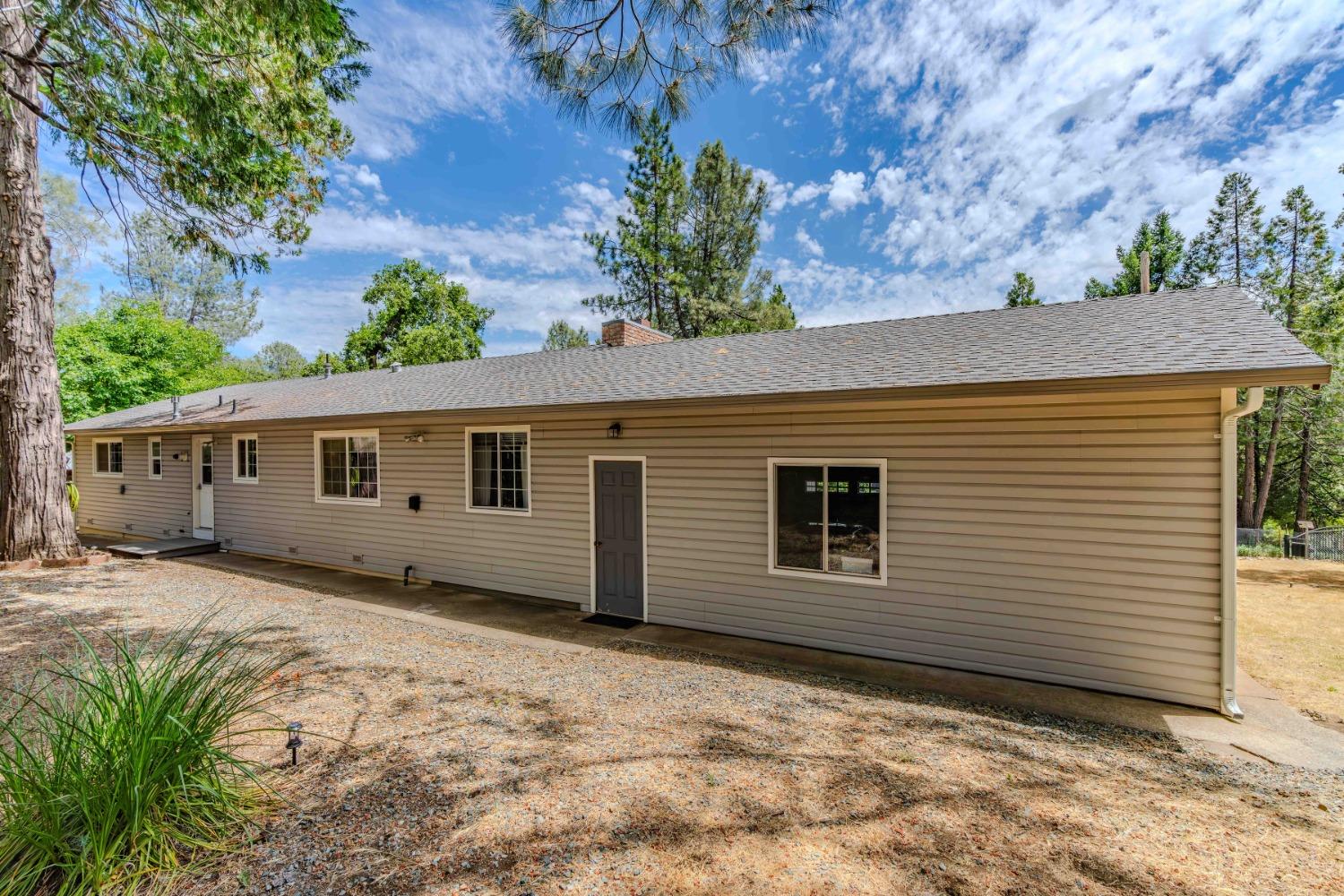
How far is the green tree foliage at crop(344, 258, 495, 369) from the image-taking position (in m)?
25.4

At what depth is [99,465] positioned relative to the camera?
1391cm

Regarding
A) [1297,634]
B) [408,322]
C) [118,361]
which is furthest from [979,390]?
[408,322]

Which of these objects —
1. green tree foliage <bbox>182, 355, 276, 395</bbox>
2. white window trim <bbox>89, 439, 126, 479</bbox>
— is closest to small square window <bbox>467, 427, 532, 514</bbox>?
white window trim <bbox>89, 439, 126, 479</bbox>

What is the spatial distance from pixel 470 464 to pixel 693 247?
1676cm

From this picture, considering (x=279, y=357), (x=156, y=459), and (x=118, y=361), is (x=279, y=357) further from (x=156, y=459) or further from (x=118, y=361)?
(x=156, y=459)

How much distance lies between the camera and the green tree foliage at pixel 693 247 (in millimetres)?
21516

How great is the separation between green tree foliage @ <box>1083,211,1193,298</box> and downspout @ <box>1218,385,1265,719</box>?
25695mm

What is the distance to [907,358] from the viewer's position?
5.65 m

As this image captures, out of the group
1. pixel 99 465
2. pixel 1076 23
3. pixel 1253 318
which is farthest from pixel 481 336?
pixel 1253 318

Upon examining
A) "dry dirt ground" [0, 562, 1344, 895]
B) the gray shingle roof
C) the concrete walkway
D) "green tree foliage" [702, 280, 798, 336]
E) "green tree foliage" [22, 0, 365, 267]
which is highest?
"green tree foliage" [702, 280, 798, 336]

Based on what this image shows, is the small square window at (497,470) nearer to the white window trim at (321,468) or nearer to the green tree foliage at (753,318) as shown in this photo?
the white window trim at (321,468)

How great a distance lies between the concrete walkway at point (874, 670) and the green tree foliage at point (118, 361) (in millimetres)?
14502

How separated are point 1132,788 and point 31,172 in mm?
14691

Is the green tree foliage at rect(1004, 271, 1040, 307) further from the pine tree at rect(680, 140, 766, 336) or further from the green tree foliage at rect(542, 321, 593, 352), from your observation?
the green tree foliage at rect(542, 321, 593, 352)
